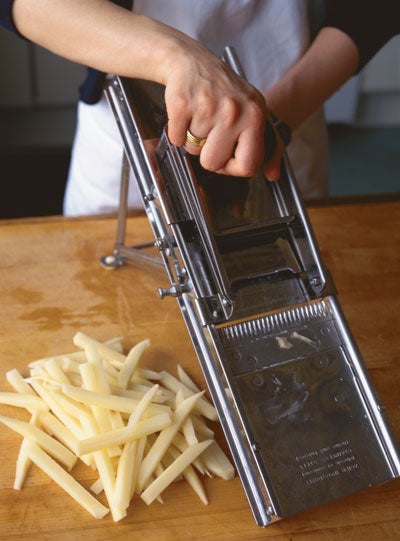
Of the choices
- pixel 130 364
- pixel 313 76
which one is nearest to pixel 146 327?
pixel 130 364

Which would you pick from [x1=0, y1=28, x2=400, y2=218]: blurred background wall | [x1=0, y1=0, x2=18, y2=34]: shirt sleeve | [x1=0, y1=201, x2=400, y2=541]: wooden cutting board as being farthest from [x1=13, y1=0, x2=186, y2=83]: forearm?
[x1=0, y1=28, x2=400, y2=218]: blurred background wall

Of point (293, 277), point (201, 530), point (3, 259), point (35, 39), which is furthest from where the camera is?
point (3, 259)

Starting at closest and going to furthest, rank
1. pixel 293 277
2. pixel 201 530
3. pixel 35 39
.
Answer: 1. pixel 201 530
2. pixel 293 277
3. pixel 35 39

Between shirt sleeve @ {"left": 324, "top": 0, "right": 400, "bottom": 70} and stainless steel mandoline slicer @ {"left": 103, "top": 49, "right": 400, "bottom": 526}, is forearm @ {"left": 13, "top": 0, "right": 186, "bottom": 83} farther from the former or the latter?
shirt sleeve @ {"left": 324, "top": 0, "right": 400, "bottom": 70}

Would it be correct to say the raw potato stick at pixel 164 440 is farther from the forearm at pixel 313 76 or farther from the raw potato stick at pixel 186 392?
the forearm at pixel 313 76

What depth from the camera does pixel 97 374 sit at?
1227mm

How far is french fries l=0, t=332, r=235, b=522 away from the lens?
43.9 inches

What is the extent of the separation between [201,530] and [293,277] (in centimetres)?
40

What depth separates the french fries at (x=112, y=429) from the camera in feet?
3.66

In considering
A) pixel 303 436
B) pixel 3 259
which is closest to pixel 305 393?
pixel 303 436

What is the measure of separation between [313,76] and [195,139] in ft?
1.83

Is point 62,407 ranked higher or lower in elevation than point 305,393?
lower

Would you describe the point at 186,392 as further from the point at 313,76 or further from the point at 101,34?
the point at 313,76

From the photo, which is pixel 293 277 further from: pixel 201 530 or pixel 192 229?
pixel 201 530
